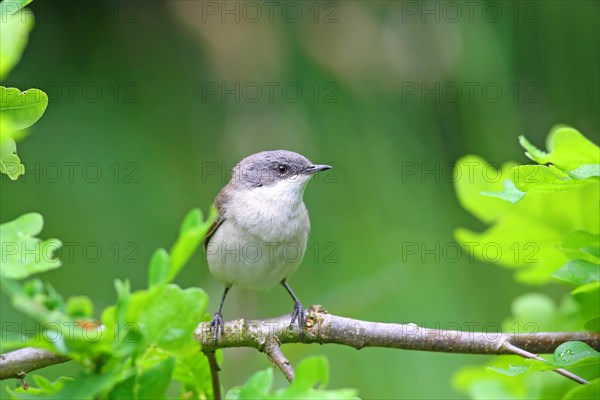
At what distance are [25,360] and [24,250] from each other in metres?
0.63

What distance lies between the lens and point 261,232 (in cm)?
362

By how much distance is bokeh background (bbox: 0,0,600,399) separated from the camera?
13.3ft

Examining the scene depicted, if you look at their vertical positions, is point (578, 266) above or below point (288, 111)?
below

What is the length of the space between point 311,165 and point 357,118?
0.50m

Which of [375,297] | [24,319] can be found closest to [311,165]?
[375,297]

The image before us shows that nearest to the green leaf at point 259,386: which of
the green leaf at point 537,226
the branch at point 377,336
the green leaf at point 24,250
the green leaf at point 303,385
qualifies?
the green leaf at point 303,385

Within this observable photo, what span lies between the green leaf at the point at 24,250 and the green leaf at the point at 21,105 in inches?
8.1

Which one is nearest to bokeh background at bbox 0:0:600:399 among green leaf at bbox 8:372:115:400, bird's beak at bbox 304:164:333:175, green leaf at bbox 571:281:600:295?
bird's beak at bbox 304:164:333:175

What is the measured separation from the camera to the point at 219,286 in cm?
462

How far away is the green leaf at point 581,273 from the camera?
199 cm

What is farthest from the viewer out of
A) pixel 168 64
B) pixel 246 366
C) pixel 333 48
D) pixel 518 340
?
pixel 168 64

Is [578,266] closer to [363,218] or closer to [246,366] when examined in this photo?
[363,218]

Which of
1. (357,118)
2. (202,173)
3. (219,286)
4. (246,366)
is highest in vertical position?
(357,118)

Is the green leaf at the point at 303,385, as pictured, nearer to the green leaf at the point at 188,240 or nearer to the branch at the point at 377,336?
the green leaf at the point at 188,240
